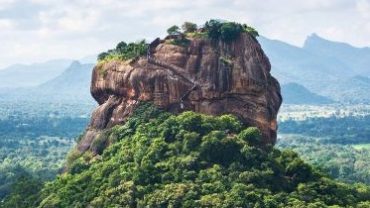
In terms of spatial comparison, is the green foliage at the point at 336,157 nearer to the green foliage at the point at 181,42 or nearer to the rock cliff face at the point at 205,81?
the rock cliff face at the point at 205,81

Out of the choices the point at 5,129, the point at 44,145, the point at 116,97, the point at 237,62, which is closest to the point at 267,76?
the point at 237,62

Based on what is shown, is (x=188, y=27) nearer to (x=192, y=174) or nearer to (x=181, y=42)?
(x=181, y=42)

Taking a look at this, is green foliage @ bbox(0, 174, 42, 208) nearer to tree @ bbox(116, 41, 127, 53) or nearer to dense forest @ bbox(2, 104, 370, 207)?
dense forest @ bbox(2, 104, 370, 207)

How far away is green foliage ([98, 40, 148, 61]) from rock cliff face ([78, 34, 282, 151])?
0.65 meters

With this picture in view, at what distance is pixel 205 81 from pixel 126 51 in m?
7.79

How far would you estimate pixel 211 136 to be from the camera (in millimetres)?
45469

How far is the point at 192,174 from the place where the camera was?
1714 inches

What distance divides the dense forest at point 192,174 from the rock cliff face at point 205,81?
162 centimetres

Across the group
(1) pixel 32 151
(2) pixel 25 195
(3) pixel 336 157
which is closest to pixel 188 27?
(2) pixel 25 195

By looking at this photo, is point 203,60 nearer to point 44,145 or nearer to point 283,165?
point 283,165

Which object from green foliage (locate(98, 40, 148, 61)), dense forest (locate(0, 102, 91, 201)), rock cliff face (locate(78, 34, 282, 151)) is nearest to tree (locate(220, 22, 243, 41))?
rock cliff face (locate(78, 34, 282, 151))

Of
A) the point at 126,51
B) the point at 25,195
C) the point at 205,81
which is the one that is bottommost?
the point at 25,195

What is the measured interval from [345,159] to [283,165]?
8282 cm

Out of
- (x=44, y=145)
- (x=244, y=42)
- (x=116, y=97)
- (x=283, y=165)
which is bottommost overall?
(x=44, y=145)
